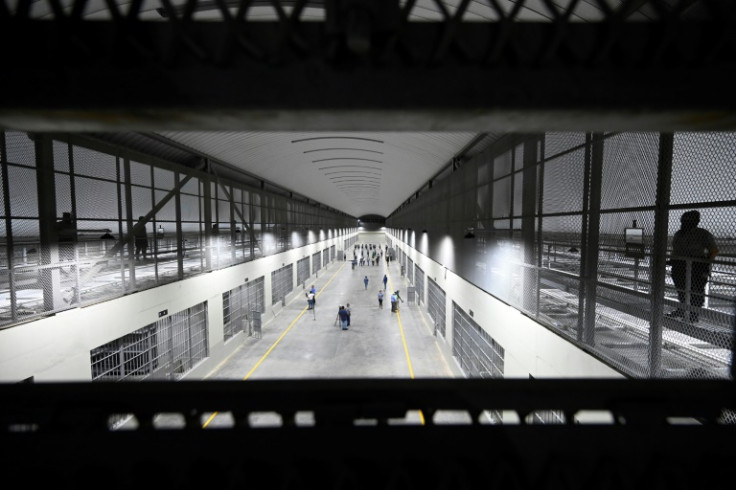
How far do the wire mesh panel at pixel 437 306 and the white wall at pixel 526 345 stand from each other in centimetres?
447

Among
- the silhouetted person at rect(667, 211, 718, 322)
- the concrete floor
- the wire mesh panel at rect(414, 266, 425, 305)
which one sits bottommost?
the concrete floor

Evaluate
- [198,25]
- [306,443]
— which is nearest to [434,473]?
[306,443]

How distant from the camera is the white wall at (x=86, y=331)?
6.58 metres

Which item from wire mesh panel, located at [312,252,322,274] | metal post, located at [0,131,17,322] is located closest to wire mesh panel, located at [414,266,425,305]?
wire mesh panel, located at [312,252,322,274]

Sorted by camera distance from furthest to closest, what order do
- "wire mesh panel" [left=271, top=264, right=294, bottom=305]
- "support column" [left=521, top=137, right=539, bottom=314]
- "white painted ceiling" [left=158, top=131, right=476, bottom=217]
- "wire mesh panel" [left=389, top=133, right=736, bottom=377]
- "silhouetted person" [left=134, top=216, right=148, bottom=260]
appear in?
"wire mesh panel" [left=271, top=264, right=294, bottom=305] < "white painted ceiling" [left=158, top=131, right=476, bottom=217] < "silhouetted person" [left=134, top=216, right=148, bottom=260] < "support column" [left=521, top=137, right=539, bottom=314] < "wire mesh panel" [left=389, top=133, right=736, bottom=377]

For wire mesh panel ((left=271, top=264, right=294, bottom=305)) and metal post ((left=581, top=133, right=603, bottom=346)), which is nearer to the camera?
metal post ((left=581, top=133, right=603, bottom=346))

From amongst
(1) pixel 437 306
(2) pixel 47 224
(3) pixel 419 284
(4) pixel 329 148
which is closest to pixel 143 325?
(2) pixel 47 224

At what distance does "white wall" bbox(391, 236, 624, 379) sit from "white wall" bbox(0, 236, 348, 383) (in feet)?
33.1

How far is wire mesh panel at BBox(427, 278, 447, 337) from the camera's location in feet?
53.8

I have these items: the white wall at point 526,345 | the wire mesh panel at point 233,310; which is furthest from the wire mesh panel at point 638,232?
the wire mesh panel at point 233,310

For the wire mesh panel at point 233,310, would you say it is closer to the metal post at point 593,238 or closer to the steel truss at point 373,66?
the metal post at point 593,238

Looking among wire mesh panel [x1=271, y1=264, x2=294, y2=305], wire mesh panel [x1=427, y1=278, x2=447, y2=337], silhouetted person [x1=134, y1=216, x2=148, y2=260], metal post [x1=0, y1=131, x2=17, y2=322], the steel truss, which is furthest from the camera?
wire mesh panel [x1=271, y1=264, x2=294, y2=305]

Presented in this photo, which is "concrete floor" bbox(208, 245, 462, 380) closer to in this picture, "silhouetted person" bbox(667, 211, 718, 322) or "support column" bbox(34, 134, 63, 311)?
"support column" bbox(34, 134, 63, 311)

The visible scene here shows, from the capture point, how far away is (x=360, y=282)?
110 feet
